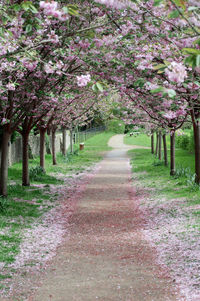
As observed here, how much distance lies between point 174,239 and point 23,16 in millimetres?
5024

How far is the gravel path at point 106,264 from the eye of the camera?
5.63 metres

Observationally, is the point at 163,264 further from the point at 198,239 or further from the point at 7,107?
the point at 7,107

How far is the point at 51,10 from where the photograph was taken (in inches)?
164

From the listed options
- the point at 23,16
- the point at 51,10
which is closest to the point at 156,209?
the point at 23,16

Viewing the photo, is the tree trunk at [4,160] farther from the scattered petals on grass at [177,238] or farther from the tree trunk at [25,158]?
the scattered petals on grass at [177,238]

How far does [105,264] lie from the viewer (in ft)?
A: 22.9

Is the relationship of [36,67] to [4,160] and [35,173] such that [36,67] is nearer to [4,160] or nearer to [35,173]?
[4,160]

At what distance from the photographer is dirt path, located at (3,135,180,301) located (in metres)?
5.63

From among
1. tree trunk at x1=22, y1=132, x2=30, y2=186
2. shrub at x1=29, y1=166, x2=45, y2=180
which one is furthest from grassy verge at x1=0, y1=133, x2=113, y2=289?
tree trunk at x1=22, y1=132, x2=30, y2=186

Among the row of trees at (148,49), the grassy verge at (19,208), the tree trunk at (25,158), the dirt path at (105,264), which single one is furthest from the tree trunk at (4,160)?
the row of trees at (148,49)

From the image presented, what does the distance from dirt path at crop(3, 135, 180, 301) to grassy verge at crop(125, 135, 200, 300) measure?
0.27 meters

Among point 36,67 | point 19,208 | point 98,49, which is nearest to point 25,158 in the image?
point 19,208

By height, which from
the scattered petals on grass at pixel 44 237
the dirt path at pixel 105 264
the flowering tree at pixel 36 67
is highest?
the flowering tree at pixel 36 67

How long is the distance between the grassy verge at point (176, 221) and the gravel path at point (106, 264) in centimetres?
25
